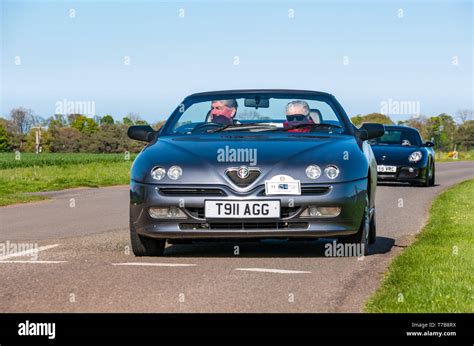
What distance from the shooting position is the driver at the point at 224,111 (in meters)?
9.29

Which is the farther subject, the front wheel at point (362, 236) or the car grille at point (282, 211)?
the front wheel at point (362, 236)

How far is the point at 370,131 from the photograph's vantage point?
9203mm

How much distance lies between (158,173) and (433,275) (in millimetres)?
2461

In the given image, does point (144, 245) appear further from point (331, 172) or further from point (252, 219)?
point (331, 172)

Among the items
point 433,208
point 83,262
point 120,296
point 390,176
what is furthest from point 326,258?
point 390,176

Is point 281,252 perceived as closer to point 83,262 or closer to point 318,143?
point 318,143

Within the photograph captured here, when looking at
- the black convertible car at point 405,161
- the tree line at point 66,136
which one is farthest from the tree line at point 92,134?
the black convertible car at point 405,161

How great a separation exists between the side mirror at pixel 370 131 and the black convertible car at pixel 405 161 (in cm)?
1298

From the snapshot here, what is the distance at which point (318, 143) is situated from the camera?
8.16 metres

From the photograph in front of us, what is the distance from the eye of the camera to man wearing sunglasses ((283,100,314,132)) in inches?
363

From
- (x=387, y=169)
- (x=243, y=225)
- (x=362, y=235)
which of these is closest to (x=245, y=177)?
(x=243, y=225)

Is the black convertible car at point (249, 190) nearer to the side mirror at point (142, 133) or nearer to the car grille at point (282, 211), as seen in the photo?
the car grille at point (282, 211)

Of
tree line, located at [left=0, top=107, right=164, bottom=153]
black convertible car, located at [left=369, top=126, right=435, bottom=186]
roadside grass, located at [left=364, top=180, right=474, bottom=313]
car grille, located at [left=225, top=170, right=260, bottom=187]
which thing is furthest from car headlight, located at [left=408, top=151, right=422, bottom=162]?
tree line, located at [left=0, top=107, right=164, bottom=153]
